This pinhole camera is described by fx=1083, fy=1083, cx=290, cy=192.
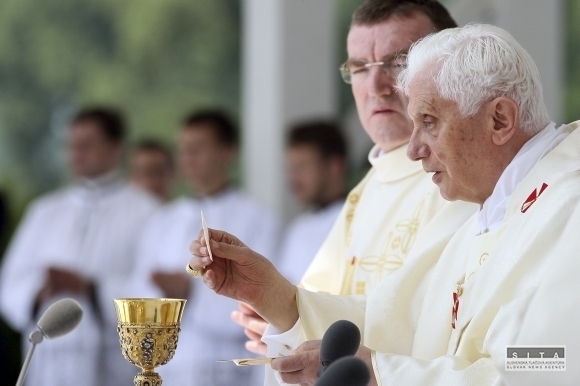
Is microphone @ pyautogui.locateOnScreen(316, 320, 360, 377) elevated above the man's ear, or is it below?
below

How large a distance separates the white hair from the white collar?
0.03m

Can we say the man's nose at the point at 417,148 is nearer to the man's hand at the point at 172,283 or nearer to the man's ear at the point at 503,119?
the man's ear at the point at 503,119

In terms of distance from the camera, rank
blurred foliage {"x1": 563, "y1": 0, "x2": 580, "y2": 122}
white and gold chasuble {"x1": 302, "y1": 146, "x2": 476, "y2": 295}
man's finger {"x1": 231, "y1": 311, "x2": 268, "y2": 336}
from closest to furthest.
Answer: man's finger {"x1": 231, "y1": 311, "x2": 268, "y2": 336}
white and gold chasuble {"x1": 302, "y1": 146, "x2": 476, "y2": 295}
blurred foliage {"x1": 563, "y1": 0, "x2": 580, "y2": 122}

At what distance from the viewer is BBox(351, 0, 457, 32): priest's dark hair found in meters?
3.62

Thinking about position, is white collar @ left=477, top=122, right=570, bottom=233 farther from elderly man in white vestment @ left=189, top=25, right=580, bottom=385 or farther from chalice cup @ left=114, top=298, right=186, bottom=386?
chalice cup @ left=114, top=298, right=186, bottom=386

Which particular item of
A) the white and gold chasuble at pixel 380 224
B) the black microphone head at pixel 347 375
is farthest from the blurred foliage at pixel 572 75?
the black microphone head at pixel 347 375

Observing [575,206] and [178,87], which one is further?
[178,87]

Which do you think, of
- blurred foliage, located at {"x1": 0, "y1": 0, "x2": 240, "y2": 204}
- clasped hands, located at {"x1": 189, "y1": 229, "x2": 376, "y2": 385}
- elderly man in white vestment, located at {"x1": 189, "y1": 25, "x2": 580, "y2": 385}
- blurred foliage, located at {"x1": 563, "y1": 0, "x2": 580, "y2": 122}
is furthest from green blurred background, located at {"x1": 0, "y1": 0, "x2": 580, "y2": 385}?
elderly man in white vestment, located at {"x1": 189, "y1": 25, "x2": 580, "y2": 385}

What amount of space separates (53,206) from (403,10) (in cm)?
587

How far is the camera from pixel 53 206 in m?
8.96

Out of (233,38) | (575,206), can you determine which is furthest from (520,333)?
(233,38)

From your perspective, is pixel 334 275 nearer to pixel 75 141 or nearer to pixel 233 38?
pixel 75 141

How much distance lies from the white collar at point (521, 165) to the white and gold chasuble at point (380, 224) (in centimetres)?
54

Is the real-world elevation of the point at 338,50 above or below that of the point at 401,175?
above
